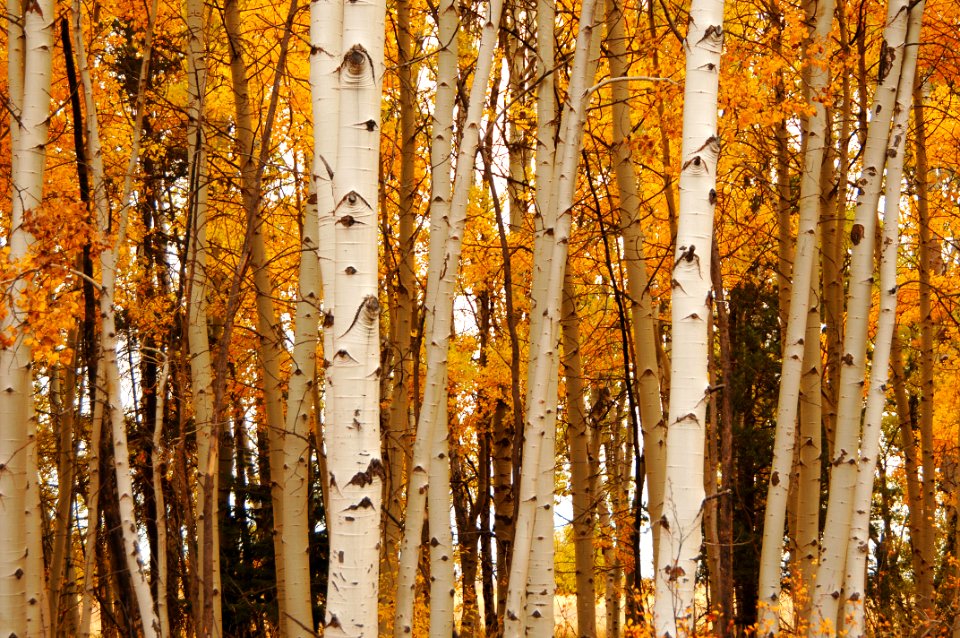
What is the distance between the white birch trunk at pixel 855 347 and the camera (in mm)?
5188

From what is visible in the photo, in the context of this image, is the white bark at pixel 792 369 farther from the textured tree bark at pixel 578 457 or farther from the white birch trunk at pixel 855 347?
the textured tree bark at pixel 578 457

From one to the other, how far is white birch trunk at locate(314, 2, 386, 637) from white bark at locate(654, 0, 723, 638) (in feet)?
3.69

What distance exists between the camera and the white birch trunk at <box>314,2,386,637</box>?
272 cm

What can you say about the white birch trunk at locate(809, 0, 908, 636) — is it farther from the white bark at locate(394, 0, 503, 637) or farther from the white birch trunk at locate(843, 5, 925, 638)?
the white bark at locate(394, 0, 503, 637)

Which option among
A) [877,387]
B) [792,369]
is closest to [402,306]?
[792,369]

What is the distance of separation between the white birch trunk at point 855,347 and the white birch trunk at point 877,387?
6cm

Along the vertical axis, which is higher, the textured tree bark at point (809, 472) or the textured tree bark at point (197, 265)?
the textured tree bark at point (197, 265)

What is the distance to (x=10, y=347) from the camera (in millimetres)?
4434

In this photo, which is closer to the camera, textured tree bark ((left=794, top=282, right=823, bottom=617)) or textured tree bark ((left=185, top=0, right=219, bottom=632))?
textured tree bark ((left=185, top=0, right=219, bottom=632))

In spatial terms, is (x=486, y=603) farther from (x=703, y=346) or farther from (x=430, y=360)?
(x=703, y=346)

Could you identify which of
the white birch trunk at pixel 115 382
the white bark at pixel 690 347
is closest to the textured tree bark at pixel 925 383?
the white bark at pixel 690 347

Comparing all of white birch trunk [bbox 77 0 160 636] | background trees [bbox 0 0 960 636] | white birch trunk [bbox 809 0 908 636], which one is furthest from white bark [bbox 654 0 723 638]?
white birch trunk [bbox 77 0 160 636]

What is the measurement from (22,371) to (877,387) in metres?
4.79

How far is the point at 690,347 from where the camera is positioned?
3213mm
